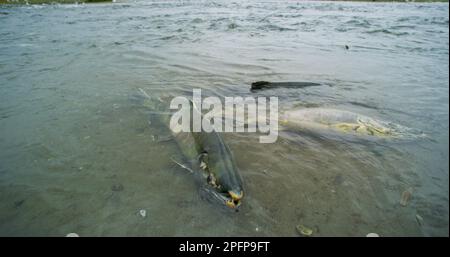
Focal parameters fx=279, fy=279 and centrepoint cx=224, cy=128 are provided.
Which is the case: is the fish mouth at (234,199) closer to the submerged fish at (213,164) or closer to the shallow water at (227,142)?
the submerged fish at (213,164)

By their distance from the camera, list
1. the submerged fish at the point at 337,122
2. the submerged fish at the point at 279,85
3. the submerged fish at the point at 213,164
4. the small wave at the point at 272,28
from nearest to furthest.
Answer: the submerged fish at the point at 213,164
the submerged fish at the point at 337,122
the submerged fish at the point at 279,85
the small wave at the point at 272,28

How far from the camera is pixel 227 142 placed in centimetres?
453

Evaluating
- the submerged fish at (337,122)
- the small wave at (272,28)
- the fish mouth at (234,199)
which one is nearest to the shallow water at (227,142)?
the fish mouth at (234,199)

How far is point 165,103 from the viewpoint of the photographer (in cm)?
575

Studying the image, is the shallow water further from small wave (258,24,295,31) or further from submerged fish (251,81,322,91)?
small wave (258,24,295,31)

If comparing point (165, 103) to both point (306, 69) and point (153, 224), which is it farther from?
point (306, 69)

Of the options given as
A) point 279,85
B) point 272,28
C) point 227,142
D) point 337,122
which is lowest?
point 227,142

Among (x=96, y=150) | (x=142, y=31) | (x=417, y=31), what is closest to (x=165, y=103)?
(x=96, y=150)

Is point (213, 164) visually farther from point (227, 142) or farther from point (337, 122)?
point (337, 122)

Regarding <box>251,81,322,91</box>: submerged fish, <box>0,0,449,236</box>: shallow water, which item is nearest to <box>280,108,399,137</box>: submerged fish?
<box>0,0,449,236</box>: shallow water

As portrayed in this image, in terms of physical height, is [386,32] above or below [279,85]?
above

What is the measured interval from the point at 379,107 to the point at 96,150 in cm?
532

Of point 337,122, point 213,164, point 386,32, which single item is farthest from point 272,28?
point 213,164

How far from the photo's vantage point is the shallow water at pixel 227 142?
10.0ft
